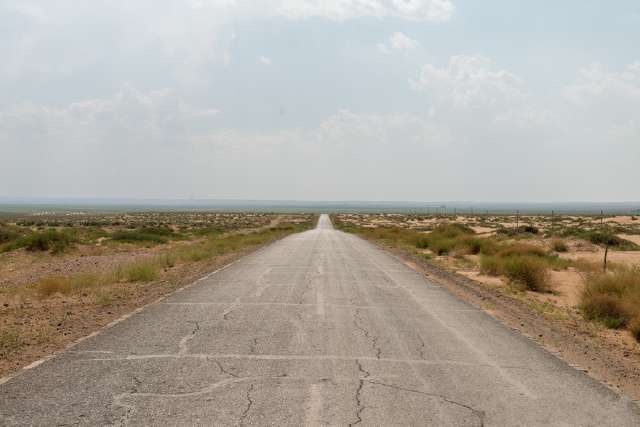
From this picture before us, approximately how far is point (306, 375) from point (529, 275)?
555 inches

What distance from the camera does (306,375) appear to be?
21.7ft

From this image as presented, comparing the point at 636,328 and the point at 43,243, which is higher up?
the point at 636,328

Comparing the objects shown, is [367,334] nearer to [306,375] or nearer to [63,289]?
[306,375]

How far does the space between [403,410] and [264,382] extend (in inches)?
68.2

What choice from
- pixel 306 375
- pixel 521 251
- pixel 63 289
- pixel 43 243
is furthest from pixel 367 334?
pixel 43 243

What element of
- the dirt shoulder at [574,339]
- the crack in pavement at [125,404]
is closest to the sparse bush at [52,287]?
the crack in pavement at [125,404]

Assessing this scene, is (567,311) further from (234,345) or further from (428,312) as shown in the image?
(234,345)

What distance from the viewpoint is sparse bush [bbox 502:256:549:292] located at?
1841cm

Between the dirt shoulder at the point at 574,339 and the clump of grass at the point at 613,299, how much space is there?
20.0 inches

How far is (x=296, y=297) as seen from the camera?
1331cm

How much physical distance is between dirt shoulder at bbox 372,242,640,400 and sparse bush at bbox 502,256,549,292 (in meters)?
2.42

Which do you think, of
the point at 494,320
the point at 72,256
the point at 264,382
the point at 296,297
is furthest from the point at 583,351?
the point at 72,256

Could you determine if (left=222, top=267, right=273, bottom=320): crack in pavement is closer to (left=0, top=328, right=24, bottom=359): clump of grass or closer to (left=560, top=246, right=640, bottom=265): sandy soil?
(left=0, top=328, right=24, bottom=359): clump of grass

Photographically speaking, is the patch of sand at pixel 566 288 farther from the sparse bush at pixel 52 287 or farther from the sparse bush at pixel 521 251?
the sparse bush at pixel 52 287
